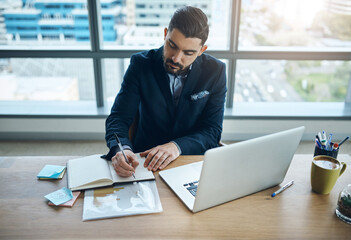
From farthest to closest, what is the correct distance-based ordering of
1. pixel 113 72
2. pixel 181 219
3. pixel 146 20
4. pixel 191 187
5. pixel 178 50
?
pixel 113 72, pixel 146 20, pixel 178 50, pixel 191 187, pixel 181 219

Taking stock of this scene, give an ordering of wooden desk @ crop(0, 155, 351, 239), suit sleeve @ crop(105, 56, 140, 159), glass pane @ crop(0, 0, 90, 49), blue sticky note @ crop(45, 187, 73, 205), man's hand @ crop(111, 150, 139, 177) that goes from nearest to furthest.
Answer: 1. wooden desk @ crop(0, 155, 351, 239)
2. blue sticky note @ crop(45, 187, 73, 205)
3. man's hand @ crop(111, 150, 139, 177)
4. suit sleeve @ crop(105, 56, 140, 159)
5. glass pane @ crop(0, 0, 90, 49)

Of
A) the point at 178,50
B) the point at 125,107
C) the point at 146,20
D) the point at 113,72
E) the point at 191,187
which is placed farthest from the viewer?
the point at 113,72

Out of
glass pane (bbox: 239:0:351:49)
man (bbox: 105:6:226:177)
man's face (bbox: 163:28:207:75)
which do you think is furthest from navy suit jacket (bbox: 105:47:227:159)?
glass pane (bbox: 239:0:351:49)

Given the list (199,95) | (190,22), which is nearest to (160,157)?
(199,95)

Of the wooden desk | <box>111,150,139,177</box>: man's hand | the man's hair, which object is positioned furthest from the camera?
the man's hair

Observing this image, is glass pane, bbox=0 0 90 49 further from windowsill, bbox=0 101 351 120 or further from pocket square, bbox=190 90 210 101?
pocket square, bbox=190 90 210 101

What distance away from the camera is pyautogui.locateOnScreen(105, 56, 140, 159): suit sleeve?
1467mm

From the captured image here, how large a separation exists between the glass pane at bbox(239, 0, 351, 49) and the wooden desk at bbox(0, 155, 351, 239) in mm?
2103

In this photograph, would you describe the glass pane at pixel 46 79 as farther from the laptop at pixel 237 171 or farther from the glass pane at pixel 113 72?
the laptop at pixel 237 171

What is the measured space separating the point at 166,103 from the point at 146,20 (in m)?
1.56

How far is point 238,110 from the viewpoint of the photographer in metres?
3.12

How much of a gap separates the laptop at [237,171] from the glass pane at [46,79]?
2.21m

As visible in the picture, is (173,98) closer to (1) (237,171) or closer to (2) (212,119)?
(2) (212,119)

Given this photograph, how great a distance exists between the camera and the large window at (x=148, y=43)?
2.85 meters
